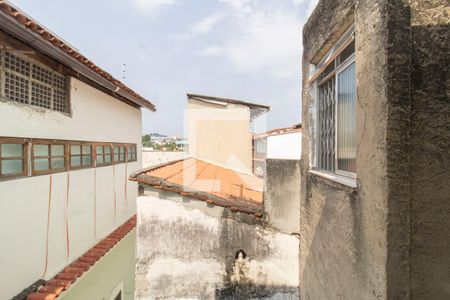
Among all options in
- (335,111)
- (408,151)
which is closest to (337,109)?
(335,111)

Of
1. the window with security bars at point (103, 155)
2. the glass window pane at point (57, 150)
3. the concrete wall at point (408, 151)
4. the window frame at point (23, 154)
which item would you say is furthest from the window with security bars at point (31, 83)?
the concrete wall at point (408, 151)

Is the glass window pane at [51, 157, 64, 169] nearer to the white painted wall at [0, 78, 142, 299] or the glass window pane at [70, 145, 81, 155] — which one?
the white painted wall at [0, 78, 142, 299]

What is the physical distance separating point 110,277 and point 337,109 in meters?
7.05

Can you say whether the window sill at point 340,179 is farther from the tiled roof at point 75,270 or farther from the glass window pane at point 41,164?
the glass window pane at point 41,164

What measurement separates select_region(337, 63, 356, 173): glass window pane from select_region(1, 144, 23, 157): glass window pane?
477 cm

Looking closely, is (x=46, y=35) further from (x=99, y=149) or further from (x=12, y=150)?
(x=99, y=149)

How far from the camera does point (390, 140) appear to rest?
5.90 feet

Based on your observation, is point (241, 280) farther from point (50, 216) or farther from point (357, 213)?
point (50, 216)

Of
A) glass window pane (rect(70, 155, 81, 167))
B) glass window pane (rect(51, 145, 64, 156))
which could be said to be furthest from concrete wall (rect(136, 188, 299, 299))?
glass window pane (rect(70, 155, 81, 167))

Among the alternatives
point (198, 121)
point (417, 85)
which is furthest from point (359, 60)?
point (198, 121)

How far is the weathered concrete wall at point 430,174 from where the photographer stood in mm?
1807

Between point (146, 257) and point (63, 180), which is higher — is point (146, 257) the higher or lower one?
the lower one

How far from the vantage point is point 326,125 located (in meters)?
3.39

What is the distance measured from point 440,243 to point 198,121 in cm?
1503
